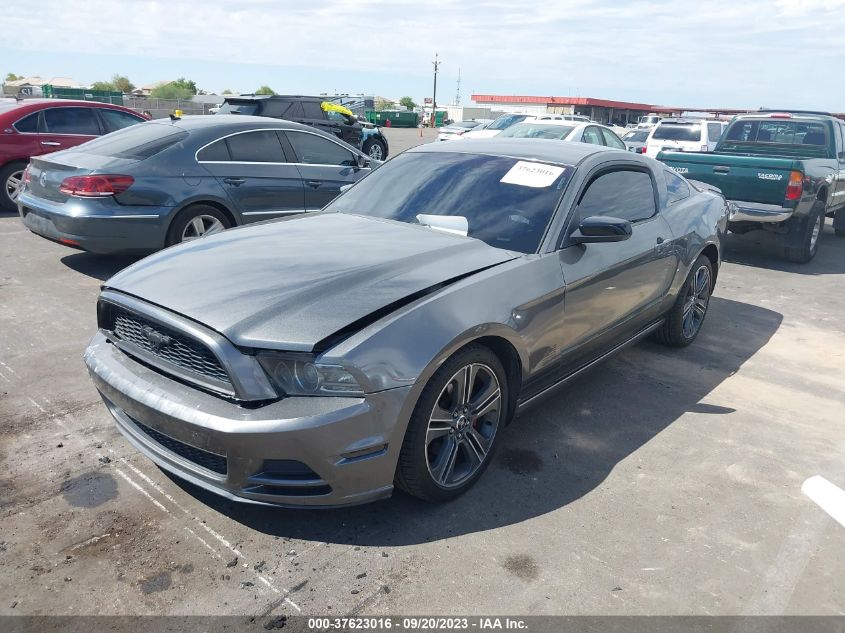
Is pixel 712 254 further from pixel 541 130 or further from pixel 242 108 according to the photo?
pixel 242 108

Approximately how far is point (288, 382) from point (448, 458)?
906 millimetres

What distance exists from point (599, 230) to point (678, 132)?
15270mm

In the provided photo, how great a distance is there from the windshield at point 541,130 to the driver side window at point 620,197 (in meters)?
8.72

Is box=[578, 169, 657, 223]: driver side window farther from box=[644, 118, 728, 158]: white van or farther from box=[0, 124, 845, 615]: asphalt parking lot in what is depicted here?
box=[644, 118, 728, 158]: white van

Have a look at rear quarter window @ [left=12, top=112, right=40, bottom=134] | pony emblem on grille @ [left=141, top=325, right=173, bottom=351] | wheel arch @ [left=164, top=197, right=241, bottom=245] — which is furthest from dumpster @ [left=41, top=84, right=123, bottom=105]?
pony emblem on grille @ [left=141, top=325, right=173, bottom=351]

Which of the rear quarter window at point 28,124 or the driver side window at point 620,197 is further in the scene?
the rear quarter window at point 28,124

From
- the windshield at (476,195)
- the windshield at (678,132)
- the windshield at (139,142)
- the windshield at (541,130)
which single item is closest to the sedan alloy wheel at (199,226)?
the windshield at (139,142)

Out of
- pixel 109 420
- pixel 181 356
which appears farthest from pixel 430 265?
pixel 109 420

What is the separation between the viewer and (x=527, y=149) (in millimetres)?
4309

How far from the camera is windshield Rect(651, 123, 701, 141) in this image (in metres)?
16.8

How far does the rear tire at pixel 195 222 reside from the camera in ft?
20.7

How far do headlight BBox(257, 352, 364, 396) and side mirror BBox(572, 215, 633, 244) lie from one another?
174 centimetres

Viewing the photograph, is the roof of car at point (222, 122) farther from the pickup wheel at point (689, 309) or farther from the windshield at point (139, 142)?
the pickup wheel at point (689, 309)

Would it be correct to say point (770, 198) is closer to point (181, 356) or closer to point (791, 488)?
point (791, 488)
